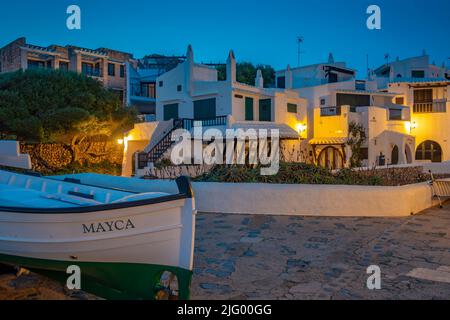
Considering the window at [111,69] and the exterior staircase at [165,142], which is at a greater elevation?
the window at [111,69]

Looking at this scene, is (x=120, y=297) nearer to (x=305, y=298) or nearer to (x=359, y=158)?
(x=305, y=298)

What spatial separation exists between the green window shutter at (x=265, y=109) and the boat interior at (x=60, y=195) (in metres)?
19.7

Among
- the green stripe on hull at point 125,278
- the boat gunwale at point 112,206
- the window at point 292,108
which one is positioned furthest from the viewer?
the window at point 292,108

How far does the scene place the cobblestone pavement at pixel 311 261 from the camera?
4689mm

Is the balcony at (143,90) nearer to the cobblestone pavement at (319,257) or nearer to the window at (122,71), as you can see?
the window at (122,71)

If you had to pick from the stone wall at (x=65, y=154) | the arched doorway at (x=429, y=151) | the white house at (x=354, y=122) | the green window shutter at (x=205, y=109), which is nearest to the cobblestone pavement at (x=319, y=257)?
the stone wall at (x=65, y=154)

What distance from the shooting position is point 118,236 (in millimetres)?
4180

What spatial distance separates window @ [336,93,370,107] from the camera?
29350 millimetres

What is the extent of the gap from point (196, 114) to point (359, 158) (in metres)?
12.2

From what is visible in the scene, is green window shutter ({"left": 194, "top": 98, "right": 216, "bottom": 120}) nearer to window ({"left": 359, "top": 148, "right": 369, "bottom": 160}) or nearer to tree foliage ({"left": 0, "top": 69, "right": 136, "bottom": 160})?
tree foliage ({"left": 0, "top": 69, "right": 136, "bottom": 160})

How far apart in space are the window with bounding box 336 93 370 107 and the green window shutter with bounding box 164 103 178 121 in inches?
499

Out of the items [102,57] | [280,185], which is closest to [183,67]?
[102,57]

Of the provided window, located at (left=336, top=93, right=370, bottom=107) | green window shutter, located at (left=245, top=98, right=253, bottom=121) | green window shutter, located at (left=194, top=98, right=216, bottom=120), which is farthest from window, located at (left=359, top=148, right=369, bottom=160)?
green window shutter, located at (left=194, top=98, right=216, bottom=120)

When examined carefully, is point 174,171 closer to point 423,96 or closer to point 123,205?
point 123,205
